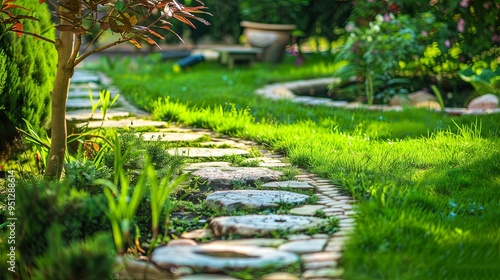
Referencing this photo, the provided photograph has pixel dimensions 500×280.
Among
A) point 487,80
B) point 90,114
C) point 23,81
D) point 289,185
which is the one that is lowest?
A: point 289,185

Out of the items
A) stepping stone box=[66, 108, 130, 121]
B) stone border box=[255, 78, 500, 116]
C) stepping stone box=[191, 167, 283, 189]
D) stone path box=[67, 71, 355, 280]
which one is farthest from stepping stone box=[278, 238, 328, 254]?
stone border box=[255, 78, 500, 116]

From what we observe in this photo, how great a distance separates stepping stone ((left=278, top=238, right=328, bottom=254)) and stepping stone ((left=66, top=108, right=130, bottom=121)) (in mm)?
3261

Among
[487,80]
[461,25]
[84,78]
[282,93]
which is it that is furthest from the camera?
[84,78]

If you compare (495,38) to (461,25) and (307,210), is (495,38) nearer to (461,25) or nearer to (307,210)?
(461,25)

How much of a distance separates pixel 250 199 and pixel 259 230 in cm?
51

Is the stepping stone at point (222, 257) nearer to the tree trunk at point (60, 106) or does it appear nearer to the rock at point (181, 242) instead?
the rock at point (181, 242)

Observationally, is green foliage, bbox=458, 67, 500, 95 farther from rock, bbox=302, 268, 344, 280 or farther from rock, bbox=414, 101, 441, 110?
rock, bbox=302, 268, 344, 280

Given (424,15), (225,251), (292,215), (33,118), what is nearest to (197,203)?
(292,215)

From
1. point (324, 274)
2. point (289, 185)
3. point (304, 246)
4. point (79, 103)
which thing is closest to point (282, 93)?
point (79, 103)

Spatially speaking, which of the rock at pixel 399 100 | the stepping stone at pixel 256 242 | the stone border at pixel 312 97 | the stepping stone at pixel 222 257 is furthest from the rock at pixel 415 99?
the stepping stone at pixel 222 257

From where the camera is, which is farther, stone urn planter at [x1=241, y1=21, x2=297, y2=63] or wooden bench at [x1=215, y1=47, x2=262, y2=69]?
stone urn planter at [x1=241, y1=21, x2=297, y2=63]

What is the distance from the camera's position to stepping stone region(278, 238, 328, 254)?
316cm

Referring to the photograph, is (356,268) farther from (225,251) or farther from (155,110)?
(155,110)

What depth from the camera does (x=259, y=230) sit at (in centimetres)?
334
